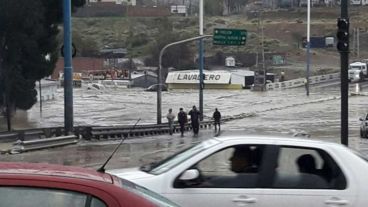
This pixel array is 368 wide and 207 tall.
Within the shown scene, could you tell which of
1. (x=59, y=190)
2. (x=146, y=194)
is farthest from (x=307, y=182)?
(x=59, y=190)

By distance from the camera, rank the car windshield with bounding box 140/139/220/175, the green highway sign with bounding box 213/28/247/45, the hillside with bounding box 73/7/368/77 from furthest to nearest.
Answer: the hillside with bounding box 73/7/368/77 < the green highway sign with bounding box 213/28/247/45 < the car windshield with bounding box 140/139/220/175

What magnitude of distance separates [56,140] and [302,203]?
25334mm

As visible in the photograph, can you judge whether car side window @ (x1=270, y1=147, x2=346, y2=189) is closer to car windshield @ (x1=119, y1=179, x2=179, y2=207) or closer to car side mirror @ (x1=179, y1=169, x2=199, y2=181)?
car side mirror @ (x1=179, y1=169, x2=199, y2=181)

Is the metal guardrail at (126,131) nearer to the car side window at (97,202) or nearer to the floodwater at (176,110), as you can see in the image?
the floodwater at (176,110)

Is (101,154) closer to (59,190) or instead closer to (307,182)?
(307,182)

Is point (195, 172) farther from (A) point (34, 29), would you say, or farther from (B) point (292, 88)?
(B) point (292, 88)

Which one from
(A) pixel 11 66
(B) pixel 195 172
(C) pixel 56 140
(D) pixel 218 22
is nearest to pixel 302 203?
(B) pixel 195 172

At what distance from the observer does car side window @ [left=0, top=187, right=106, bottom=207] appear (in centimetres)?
447

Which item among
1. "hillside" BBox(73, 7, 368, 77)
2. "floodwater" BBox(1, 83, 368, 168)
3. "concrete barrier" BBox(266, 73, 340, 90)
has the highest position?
"hillside" BBox(73, 7, 368, 77)

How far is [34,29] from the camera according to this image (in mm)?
45125

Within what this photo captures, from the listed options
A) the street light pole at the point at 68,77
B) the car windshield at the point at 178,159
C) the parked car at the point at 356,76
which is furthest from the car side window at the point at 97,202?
the parked car at the point at 356,76

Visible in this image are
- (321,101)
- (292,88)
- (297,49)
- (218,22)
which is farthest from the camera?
(218,22)

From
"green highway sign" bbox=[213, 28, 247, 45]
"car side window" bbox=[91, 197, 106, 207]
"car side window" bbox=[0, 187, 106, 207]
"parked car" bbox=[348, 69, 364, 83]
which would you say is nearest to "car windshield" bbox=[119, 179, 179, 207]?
"car side window" bbox=[91, 197, 106, 207]

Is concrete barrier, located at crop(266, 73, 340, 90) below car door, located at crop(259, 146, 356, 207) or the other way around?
below
